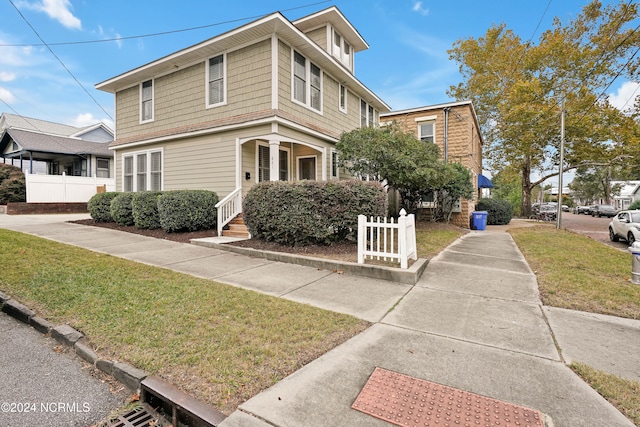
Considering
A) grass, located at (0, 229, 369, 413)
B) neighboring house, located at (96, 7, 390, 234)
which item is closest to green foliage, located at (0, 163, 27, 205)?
neighboring house, located at (96, 7, 390, 234)

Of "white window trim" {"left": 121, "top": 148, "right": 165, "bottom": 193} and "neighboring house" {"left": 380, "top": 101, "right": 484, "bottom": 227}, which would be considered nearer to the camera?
"white window trim" {"left": 121, "top": 148, "right": 165, "bottom": 193}

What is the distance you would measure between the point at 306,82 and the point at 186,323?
29.5 feet

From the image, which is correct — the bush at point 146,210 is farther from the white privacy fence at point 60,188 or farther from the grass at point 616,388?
the grass at point 616,388

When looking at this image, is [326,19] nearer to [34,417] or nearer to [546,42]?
[34,417]

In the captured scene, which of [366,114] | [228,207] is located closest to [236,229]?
[228,207]

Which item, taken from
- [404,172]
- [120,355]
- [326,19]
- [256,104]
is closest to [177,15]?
[326,19]

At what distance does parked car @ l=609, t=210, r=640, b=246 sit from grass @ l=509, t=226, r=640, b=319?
9.55ft

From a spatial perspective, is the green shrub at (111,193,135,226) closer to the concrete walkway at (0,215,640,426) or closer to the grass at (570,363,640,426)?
the concrete walkway at (0,215,640,426)

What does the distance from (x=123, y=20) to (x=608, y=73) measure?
94.5 feet

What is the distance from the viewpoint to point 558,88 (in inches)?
839

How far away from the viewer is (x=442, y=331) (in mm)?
3266

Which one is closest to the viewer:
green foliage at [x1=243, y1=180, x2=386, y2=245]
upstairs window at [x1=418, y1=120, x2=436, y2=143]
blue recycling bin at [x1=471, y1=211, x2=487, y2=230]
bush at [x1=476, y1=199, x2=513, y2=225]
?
green foliage at [x1=243, y1=180, x2=386, y2=245]

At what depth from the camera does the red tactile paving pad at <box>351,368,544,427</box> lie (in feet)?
6.28

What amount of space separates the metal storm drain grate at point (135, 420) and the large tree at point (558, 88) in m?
22.8
